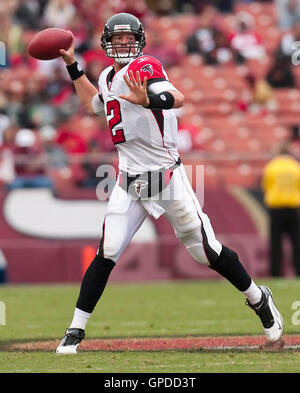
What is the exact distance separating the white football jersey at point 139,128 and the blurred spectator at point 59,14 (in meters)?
9.82

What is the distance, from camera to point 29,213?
1274 centimetres

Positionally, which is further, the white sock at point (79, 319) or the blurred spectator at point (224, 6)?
the blurred spectator at point (224, 6)

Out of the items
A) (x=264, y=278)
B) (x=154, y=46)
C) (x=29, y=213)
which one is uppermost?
(x=154, y=46)

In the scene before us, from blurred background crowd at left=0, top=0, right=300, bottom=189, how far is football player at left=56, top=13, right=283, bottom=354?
654cm

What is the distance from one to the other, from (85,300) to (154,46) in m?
10.2

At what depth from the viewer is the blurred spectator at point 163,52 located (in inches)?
625

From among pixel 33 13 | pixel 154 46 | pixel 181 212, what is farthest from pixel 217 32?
pixel 181 212

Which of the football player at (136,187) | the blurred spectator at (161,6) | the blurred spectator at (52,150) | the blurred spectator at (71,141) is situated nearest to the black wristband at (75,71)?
the football player at (136,187)

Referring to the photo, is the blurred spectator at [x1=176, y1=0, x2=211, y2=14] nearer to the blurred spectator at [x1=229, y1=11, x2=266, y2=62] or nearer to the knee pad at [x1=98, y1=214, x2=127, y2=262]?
the blurred spectator at [x1=229, y1=11, x2=266, y2=62]

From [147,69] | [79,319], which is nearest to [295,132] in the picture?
[147,69]

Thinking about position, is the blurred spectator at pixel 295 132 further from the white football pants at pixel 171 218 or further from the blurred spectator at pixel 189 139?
the white football pants at pixel 171 218
